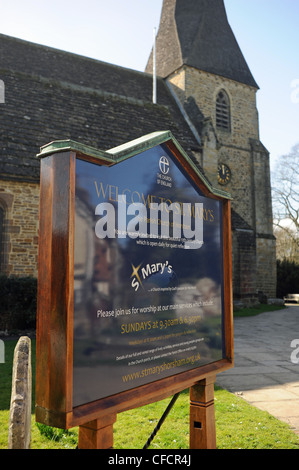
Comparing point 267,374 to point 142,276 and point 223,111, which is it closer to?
point 142,276

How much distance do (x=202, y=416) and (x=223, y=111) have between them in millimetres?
21139

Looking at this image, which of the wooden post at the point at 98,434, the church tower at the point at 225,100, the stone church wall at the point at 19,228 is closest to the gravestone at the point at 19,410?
the wooden post at the point at 98,434

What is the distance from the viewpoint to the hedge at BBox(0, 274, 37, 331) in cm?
871

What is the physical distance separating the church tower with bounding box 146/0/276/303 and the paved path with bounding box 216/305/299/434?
37.3ft

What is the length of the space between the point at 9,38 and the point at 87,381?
19391 millimetres

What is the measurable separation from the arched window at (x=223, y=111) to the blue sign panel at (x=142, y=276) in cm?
1979


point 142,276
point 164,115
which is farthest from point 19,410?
point 164,115

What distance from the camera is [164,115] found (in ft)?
49.3

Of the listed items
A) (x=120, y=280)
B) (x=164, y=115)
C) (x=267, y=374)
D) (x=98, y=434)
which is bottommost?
(x=267, y=374)

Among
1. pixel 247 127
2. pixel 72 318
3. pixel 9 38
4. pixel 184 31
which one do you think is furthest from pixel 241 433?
pixel 184 31

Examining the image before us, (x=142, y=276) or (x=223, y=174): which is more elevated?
(x=223, y=174)

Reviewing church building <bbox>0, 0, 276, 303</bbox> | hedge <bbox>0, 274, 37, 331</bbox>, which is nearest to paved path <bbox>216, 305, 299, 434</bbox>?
hedge <bbox>0, 274, 37, 331</bbox>

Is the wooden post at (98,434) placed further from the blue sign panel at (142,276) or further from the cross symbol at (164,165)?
the cross symbol at (164,165)

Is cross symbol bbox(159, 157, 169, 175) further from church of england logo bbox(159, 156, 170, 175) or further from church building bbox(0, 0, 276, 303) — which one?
church building bbox(0, 0, 276, 303)
